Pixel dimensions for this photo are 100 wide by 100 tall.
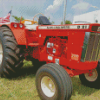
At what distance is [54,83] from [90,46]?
94 centimetres

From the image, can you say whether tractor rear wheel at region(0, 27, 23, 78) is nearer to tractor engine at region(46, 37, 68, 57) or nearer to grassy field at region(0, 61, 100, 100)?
grassy field at region(0, 61, 100, 100)

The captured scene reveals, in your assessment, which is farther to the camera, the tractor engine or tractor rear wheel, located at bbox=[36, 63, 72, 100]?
the tractor engine

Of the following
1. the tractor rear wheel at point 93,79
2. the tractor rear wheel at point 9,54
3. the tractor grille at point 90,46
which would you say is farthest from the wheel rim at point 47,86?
the tractor rear wheel at point 93,79

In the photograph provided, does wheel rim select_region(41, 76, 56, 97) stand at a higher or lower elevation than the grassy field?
higher

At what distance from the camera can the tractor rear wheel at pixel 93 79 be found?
2795 mm

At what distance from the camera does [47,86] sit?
2318 mm

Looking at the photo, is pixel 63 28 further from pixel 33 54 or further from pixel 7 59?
pixel 7 59

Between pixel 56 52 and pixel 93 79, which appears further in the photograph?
pixel 93 79

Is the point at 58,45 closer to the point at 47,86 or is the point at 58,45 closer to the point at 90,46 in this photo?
the point at 90,46

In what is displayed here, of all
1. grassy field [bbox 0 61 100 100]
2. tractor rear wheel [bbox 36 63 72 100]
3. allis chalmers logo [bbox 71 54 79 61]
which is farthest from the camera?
grassy field [bbox 0 61 100 100]

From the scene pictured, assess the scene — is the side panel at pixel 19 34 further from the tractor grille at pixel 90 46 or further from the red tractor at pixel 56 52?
the tractor grille at pixel 90 46

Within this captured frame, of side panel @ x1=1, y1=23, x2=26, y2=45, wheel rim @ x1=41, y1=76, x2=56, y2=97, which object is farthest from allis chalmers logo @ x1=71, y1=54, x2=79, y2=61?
side panel @ x1=1, y1=23, x2=26, y2=45

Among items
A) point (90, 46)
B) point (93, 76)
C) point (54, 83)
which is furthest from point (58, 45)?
point (93, 76)

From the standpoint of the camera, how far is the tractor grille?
6.93ft
